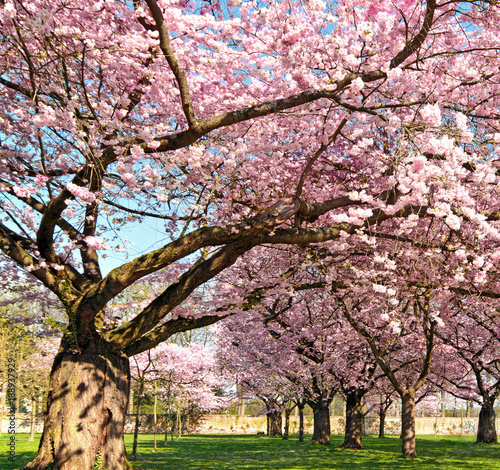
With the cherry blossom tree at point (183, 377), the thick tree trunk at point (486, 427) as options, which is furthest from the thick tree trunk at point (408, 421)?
the cherry blossom tree at point (183, 377)

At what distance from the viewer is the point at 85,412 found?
683cm

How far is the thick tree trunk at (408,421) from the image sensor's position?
46.7 ft

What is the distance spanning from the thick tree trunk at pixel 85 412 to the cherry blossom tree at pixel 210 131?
0.02 m

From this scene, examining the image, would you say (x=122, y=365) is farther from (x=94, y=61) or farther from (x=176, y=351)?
(x=176, y=351)

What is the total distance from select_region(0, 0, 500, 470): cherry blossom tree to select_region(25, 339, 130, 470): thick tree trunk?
0.02 metres

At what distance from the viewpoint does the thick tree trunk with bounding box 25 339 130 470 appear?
657 centimetres

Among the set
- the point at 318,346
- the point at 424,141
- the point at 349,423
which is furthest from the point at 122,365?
the point at 349,423

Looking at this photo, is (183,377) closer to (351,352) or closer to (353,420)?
(353,420)

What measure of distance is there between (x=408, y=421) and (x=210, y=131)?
39.0 feet

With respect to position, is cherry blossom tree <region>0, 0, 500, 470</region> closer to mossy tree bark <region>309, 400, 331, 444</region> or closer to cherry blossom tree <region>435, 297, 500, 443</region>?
cherry blossom tree <region>435, 297, 500, 443</region>

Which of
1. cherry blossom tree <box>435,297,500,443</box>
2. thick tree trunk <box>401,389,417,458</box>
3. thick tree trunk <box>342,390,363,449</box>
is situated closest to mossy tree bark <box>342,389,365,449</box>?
thick tree trunk <box>342,390,363,449</box>

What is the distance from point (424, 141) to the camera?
18.9 feet

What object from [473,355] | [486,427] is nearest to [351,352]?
[473,355]

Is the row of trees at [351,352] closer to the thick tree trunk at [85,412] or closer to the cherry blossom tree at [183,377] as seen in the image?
the cherry blossom tree at [183,377]
